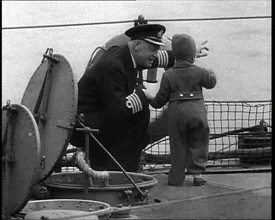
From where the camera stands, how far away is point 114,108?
3.64 metres

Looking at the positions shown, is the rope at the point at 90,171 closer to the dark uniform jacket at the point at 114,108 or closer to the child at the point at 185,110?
the dark uniform jacket at the point at 114,108

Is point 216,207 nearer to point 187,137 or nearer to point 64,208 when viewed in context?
point 64,208

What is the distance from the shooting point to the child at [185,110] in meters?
3.75

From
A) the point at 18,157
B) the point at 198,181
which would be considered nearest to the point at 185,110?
the point at 198,181

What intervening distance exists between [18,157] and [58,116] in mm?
372

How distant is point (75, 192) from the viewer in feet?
10.5

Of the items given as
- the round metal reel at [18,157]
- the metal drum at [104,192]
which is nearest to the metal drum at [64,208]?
the round metal reel at [18,157]

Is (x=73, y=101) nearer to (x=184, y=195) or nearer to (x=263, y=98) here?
(x=184, y=195)

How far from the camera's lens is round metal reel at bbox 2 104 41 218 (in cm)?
272

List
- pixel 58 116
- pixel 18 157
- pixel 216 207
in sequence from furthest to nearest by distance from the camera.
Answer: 1. pixel 58 116
2. pixel 18 157
3. pixel 216 207

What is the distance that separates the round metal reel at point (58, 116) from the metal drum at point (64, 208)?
0.18m

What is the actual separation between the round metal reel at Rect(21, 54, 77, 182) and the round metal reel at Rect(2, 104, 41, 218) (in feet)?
0.91

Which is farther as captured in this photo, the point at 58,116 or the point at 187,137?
the point at 187,137

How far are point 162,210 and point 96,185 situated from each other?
0.87 meters
